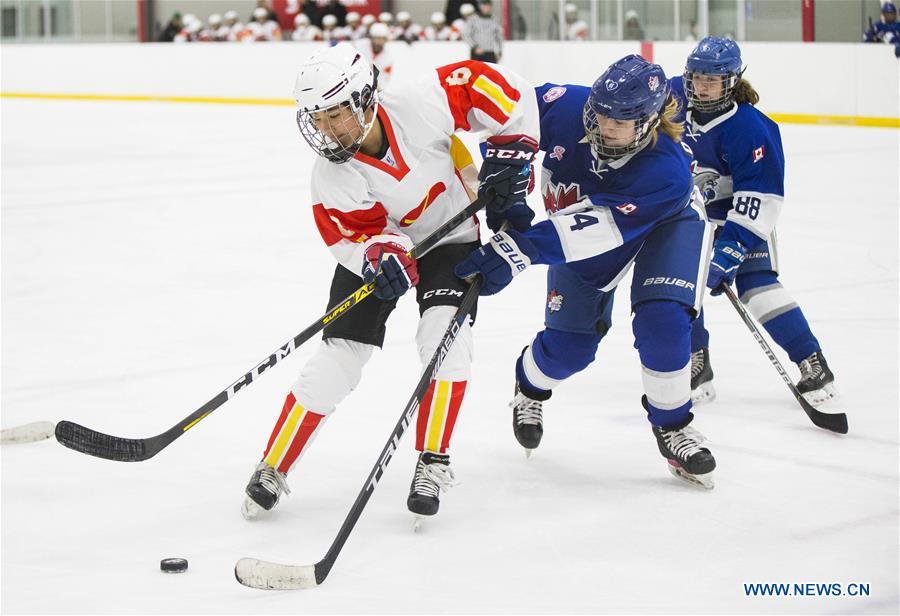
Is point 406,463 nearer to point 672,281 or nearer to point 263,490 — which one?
point 263,490

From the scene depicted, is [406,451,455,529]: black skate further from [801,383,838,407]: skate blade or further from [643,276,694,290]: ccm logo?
[801,383,838,407]: skate blade

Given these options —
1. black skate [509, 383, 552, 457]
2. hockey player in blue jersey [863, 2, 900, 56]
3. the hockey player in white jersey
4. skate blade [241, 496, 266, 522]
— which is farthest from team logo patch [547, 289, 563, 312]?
hockey player in blue jersey [863, 2, 900, 56]

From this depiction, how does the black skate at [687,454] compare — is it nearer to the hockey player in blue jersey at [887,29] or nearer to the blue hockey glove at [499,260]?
the blue hockey glove at [499,260]

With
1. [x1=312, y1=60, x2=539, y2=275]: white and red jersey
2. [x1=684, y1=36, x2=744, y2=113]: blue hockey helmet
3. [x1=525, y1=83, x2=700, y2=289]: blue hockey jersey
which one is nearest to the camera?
[x1=312, y1=60, x2=539, y2=275]: white and red jersey

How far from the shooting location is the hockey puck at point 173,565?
7.39 ft

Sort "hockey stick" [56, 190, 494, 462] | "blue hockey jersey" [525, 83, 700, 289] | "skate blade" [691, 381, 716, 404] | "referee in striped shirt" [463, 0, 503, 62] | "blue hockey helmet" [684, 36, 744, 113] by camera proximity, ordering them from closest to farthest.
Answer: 1. "hockey stick" [56, 190, 494, 462]
2. "blue hockey jersey" [525, 83, 700, 289]
3. "blue hockey helmet" [684, 36, 744, 113]
4. "skate blade" [691, 381, 716, 404]
5. "referee in striped shirt" [463, 0, 503, 62]

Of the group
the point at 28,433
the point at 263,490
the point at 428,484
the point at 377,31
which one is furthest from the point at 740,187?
the point at 377,31

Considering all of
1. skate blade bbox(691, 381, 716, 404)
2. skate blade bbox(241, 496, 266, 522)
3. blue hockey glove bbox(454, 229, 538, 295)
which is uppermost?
blue hockey glove bbox(454, 229, 538, 295)

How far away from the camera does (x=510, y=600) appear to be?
6.97 feet

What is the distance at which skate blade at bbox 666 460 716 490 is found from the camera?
2.65m

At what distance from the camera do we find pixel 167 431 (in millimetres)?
2383

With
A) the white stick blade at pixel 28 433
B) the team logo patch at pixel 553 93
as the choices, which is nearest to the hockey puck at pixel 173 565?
the white stick blade at pixel 28 433

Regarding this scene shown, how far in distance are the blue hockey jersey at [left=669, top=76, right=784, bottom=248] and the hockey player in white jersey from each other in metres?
0.74

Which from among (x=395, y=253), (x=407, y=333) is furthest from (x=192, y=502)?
(x=407, y=333)
